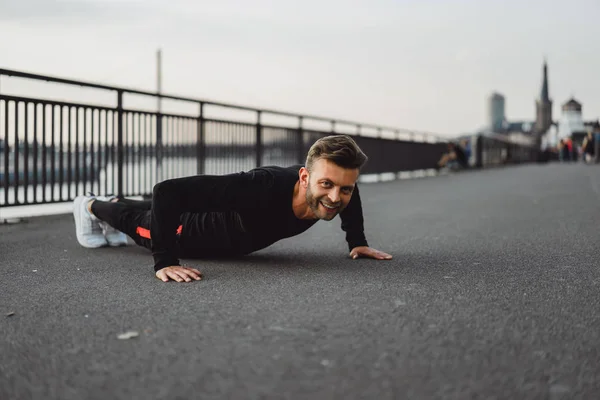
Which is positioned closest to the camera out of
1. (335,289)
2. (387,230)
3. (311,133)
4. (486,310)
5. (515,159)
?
(486,310)

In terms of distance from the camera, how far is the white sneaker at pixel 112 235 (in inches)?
180

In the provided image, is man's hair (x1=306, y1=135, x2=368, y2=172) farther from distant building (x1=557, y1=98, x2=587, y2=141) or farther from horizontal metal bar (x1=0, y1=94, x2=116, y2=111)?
distant building (x1=557, y1=98, x2=587, y2=141)

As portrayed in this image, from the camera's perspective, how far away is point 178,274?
10.8 feet

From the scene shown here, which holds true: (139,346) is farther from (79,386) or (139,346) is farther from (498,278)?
(498,278)

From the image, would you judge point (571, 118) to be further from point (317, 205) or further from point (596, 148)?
point (317, 205)

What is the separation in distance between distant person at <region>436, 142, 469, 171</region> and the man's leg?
732 inches

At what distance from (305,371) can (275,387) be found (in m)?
0.15

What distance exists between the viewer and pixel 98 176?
23.2 ft

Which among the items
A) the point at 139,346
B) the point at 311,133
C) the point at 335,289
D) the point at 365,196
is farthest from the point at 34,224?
the point at 311,133

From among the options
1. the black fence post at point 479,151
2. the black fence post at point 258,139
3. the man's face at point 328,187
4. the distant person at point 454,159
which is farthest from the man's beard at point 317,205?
the black fence post at point 479,151

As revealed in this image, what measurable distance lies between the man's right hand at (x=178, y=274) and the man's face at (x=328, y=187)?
0.69m

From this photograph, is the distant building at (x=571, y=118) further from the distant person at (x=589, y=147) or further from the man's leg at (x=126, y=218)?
the man's leg at (x=126, y=218)

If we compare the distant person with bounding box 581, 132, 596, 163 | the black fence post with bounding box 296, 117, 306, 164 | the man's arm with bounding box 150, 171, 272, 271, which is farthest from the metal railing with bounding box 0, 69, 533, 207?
the distant person with bounding box 581, 132, 596, 163

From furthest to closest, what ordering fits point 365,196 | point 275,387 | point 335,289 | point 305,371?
point 365,196 → point 335,289 → point 305,371 → point 275,387
